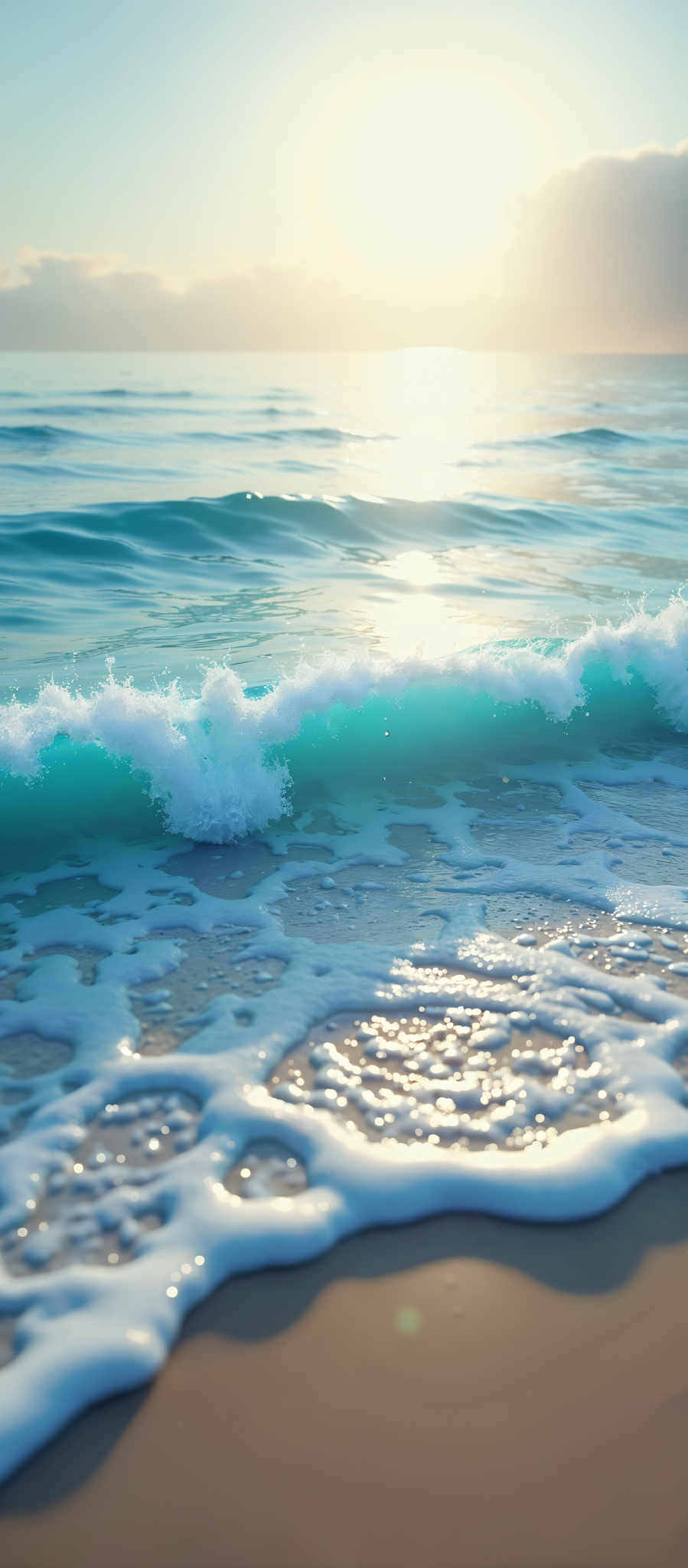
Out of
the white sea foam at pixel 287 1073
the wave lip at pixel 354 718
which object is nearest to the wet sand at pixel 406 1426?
the white sea foam at pixel 287 1073

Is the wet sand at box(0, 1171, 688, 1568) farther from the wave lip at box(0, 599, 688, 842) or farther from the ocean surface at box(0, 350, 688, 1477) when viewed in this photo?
the wave lip at box(0, 599, 688, 842)

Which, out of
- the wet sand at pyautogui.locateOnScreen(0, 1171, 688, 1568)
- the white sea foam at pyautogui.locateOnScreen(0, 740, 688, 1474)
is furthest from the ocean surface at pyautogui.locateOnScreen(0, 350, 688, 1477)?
the wet sand at pyautogui.locateOnScreen(0, 1171, 688, 1568)

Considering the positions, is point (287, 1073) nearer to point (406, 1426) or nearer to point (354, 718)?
point (406, 1426)

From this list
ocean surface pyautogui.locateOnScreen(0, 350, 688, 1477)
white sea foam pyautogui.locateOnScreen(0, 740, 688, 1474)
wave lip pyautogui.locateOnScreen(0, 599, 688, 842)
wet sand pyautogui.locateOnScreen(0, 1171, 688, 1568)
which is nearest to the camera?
wet sand pyautogui.locateOnScreen(0, 1171, 688, 1568)

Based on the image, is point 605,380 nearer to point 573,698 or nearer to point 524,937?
point 573,698

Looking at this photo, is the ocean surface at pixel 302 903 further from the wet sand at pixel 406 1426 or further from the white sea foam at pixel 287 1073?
the wet sand at pixel 406 1426

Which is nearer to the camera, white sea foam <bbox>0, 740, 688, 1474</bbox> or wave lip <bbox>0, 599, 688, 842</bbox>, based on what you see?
white sea foam <bbox>0, 740, 688, 1474</bbox>

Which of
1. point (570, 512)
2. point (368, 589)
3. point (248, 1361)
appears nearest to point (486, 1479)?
point (248, 1361)
